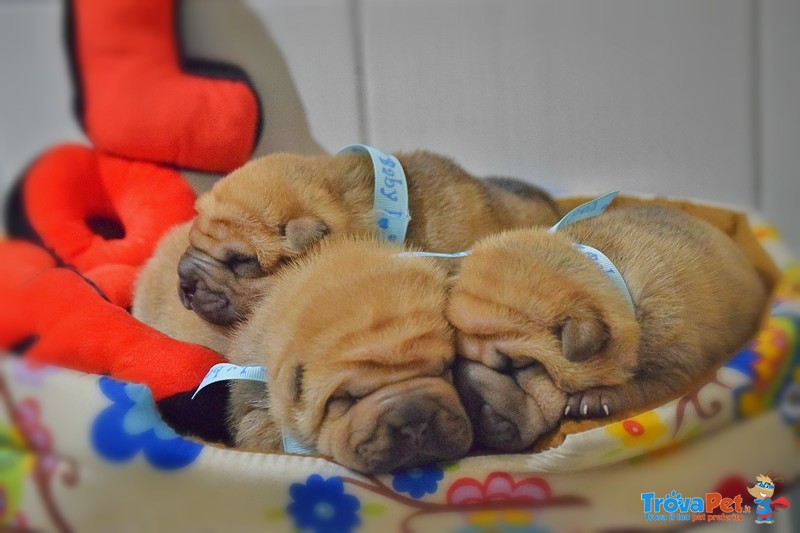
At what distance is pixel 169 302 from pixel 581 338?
77cm

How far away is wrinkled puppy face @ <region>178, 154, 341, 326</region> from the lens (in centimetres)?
105

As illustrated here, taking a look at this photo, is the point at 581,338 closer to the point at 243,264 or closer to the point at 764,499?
the point at 764,499

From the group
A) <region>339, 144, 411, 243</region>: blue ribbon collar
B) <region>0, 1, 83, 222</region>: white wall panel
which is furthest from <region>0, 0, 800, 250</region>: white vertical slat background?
<region>0, 1, 83, 222</region>: white wall panel

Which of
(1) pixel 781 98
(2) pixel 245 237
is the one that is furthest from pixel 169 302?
(1) pixel 781 98

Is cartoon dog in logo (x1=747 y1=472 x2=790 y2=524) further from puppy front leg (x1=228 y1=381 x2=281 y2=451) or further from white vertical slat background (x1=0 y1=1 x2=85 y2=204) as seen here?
white vertical slat background (x1=0 y1=1 x2=85 y2=204)

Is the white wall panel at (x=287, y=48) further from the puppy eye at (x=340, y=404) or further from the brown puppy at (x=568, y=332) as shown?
the puppy eye at (x=340, y=404)

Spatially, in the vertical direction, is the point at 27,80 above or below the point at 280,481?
above

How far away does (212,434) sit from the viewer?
88cm

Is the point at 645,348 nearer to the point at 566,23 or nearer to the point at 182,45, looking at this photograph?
the point at 566,23

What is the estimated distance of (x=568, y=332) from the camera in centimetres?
81

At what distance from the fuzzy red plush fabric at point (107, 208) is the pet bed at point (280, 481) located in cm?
39

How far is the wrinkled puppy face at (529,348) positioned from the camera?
81 cm

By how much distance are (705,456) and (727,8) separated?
717 millimetres

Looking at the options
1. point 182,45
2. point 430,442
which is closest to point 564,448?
point 430,442
